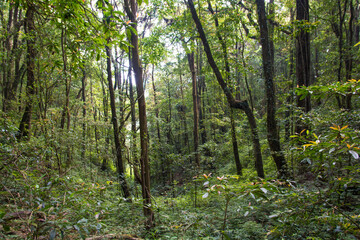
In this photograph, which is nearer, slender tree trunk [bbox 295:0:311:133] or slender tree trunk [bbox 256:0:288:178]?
slender tree trunk [bbox 256:0:288:178]

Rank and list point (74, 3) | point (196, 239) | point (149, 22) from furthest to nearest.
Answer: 1. point (149, 22)
2. point (196, 239)
3. point (74, 3)

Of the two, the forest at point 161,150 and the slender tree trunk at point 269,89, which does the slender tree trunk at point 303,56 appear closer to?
the forest at point 161,150

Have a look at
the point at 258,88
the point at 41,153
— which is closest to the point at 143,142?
the point at 41,153

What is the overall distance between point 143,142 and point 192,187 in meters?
3.67

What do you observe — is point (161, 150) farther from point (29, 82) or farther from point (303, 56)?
point (303, 56)

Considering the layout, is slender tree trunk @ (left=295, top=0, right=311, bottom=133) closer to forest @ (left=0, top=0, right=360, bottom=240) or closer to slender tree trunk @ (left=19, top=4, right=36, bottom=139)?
forest @ (left=0, top=0, right=360, bottom=240)

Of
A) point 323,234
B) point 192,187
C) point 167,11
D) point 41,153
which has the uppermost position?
point 167,11

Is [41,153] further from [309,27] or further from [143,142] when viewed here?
[309,27]

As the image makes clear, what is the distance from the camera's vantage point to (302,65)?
6785 mm

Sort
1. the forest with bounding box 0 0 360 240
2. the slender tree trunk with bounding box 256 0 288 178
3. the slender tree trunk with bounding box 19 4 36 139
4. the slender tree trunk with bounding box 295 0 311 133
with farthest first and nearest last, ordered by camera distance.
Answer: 1. the slender tree trunk with bounding box 295 0 311 133
2. the slender tree trunk with bounding box 256 0 288 178
3. the slender tree trunk with bounding box 19 4 36 139
4. the forest with bounding box 0 0 360 240

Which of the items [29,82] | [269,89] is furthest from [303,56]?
[29,82]

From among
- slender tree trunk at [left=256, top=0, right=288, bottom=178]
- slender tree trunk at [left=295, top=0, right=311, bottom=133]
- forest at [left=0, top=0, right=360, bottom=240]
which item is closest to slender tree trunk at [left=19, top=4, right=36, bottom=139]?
forest at [left=0, top=0, right=360, bottom=240]

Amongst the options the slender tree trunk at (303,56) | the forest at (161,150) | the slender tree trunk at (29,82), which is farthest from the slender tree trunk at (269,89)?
the slender tree trunk at (29,82)

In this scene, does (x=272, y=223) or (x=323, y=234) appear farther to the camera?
(x=272, y=223)
